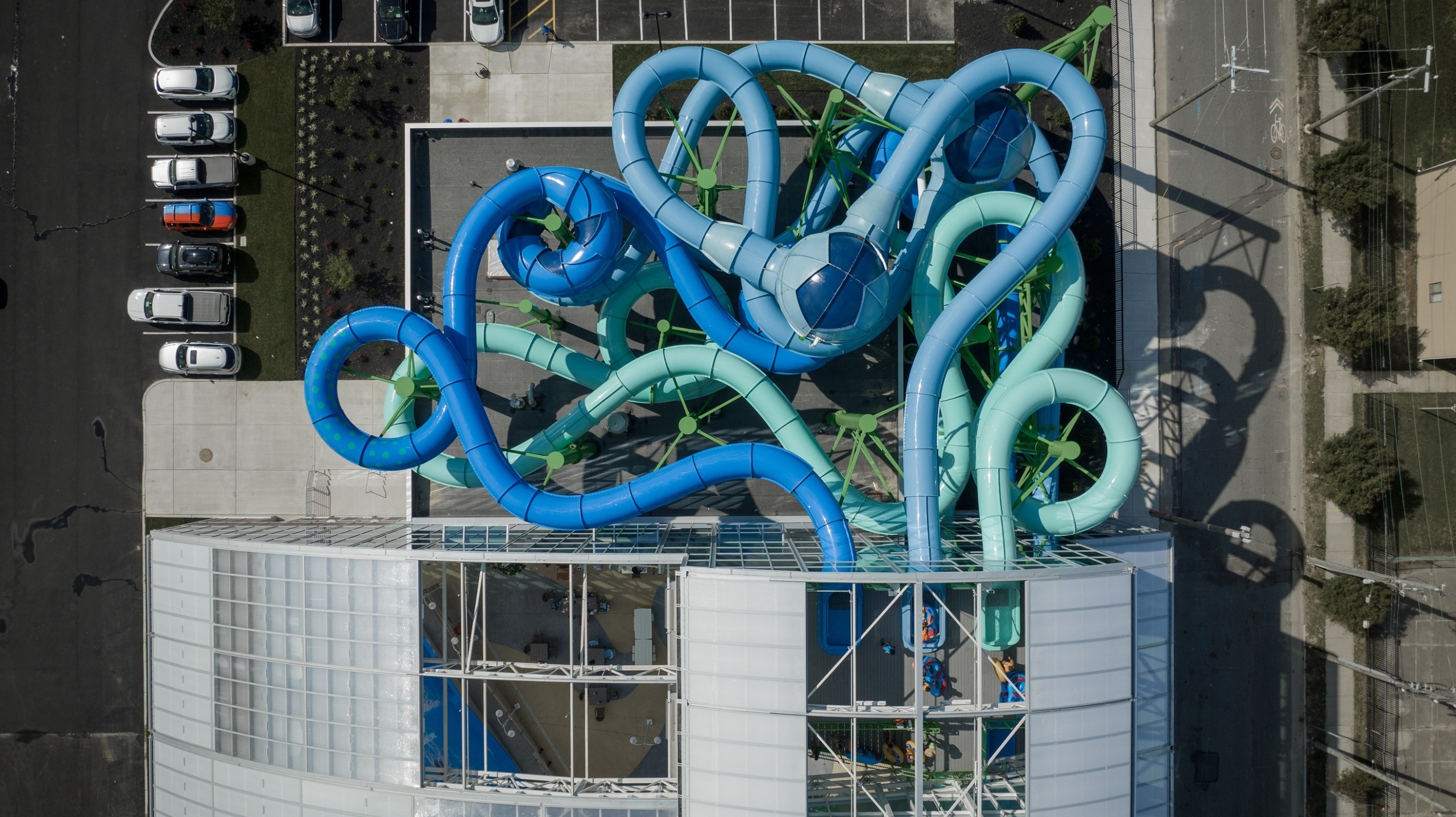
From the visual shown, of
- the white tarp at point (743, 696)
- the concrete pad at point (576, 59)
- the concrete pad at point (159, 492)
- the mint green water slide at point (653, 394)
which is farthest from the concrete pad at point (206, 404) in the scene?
the white tarp at point (743, 696)

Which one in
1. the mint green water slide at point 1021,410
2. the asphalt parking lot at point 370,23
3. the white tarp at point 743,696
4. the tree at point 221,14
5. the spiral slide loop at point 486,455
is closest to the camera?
the white tarp at point 743,696

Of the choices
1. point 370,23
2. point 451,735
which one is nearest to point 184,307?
point 370,23

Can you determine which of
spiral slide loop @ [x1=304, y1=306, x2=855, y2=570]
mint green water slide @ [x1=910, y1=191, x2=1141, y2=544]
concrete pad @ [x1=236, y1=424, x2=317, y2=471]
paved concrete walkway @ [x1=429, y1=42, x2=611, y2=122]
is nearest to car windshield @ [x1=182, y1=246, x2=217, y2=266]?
concrete pad @ [x1=236, y1=424, x2=317, y2=471]

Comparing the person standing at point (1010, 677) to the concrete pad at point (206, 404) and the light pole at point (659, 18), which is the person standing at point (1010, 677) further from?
the concrete pad at point (206, 404)

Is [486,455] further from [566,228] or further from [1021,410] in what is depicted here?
[1021,410]

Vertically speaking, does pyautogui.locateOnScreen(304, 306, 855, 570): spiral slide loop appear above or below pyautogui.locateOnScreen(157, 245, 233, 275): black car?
below

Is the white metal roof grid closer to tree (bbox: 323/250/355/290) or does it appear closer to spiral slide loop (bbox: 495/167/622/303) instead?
spiral slide loop (bbox: 495/167/622/303)
